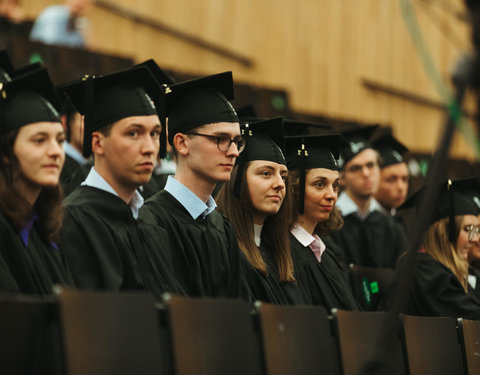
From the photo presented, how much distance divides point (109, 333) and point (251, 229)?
1904 millimetres

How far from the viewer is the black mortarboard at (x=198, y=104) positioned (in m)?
3.82

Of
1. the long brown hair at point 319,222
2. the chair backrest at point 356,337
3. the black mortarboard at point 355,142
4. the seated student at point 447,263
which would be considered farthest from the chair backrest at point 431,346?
the black mortarboard at point 355,142

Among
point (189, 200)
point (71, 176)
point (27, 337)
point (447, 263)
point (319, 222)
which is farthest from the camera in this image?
point (447, 263)

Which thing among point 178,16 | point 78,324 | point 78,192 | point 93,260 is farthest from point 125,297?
point 178,16

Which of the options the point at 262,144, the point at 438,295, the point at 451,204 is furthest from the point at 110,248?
the point at 451,204

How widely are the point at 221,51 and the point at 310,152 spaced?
18.3 feet

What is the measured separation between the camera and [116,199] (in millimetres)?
3297

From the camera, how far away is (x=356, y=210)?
6.46 meters

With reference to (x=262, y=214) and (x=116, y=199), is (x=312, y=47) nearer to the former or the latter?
(x=262, y=214)

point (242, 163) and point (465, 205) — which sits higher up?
point (242, 163)

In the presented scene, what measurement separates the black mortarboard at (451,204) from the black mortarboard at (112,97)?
2441 mm

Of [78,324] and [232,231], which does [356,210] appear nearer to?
[232,231]

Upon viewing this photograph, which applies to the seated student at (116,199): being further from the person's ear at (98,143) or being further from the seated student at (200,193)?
the seated student at (200,193)

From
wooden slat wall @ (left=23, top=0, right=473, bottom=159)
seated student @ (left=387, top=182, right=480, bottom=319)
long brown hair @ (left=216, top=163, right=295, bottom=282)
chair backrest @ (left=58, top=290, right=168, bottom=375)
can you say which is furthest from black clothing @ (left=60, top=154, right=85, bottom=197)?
wooden slat wall @ (left=23, top=0, right=473, bottom=159)
